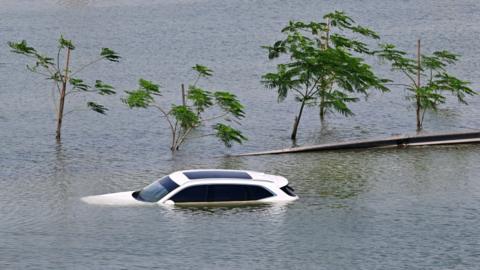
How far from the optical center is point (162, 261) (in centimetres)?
3130

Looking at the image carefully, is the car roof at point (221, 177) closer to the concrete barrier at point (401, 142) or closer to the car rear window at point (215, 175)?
the car rear window at point (215, 175)

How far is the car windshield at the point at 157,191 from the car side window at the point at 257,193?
2.27 meters

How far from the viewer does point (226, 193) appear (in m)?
35.6

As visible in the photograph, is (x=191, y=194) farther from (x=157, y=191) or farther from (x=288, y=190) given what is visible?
(x=288, y=190)

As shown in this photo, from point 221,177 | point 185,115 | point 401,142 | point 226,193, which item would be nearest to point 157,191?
point 221,177

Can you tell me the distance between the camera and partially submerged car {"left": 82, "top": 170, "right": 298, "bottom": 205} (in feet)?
117

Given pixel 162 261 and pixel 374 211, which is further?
pixel 374 211

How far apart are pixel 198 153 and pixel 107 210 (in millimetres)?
11816

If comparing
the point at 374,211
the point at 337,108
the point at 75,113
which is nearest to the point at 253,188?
the point at 374,211

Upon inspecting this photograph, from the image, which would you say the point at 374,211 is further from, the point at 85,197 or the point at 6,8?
the point at 6,8

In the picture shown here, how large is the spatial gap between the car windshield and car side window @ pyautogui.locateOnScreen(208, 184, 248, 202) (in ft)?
3.72

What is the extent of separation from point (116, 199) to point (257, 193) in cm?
448

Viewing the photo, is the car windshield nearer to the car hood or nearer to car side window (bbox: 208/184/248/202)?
the car hood

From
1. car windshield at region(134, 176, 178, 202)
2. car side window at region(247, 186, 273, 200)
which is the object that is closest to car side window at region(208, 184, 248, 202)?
car side window at region(247, 186, 273, 200)
